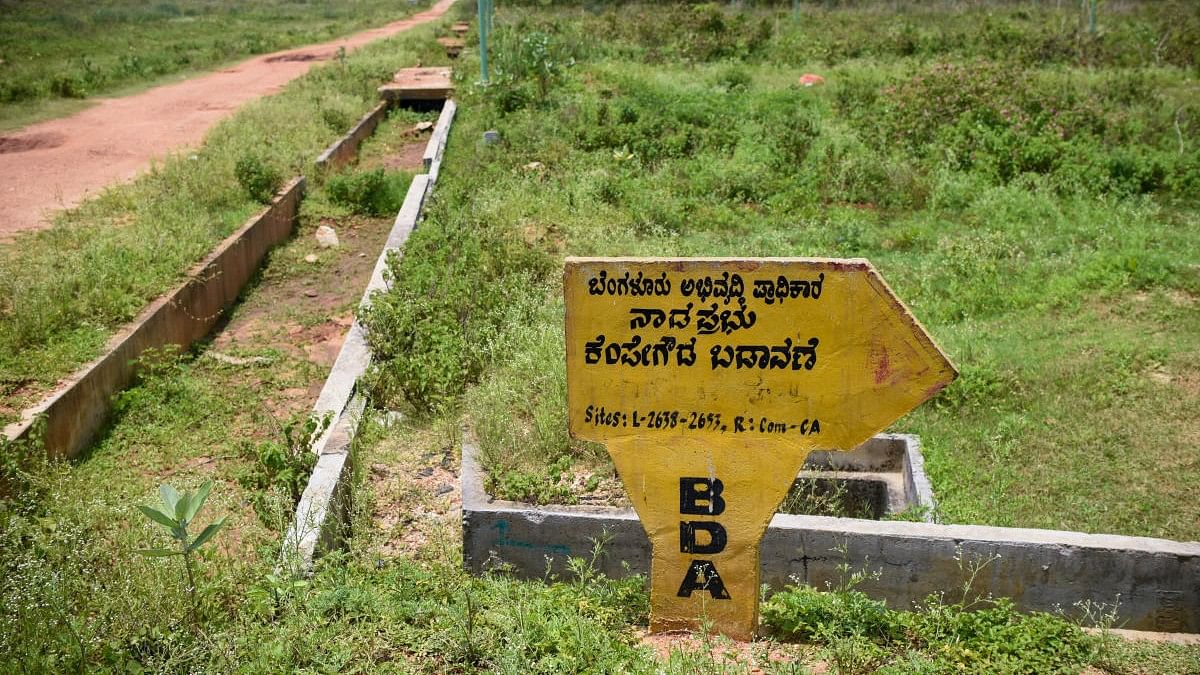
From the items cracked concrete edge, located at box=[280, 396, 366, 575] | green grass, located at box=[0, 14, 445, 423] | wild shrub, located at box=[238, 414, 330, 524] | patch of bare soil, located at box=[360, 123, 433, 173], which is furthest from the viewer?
patch of bare soil, located at box=[360, 123, 433, 173]

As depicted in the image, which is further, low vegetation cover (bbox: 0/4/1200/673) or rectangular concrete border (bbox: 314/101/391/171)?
rectangular concrete border (bbox: 314/101/391/171)

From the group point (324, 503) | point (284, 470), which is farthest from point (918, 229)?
point (324, 503)

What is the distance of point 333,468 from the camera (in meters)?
4.81

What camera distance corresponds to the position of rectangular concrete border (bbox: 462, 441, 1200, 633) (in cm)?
378

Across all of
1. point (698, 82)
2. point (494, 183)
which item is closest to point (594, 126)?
point (494, 183)

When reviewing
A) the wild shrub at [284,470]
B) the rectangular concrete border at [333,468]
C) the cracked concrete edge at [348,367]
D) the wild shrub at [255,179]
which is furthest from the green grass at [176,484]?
the wild shrub at [255,179]

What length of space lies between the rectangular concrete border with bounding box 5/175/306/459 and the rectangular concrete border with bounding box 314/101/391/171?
136cm

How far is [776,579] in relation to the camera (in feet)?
13.4

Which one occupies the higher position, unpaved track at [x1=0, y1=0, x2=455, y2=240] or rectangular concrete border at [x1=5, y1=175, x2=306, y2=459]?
unpaved track at [x1=0, y1=0, x2=455, y2=240]

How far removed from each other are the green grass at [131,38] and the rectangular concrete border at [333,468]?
976 cm

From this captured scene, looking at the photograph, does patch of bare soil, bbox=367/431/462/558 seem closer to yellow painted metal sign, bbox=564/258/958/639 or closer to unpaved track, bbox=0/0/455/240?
yellow painted metal sign, bbox=564/258/958/639

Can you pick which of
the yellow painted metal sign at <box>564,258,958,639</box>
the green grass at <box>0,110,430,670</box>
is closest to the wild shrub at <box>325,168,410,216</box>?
the green grass at <box>0,110,430,670</box>

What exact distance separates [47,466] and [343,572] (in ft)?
7.66

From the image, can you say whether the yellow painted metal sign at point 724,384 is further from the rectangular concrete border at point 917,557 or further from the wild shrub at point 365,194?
the wild shrub at point 365,194
